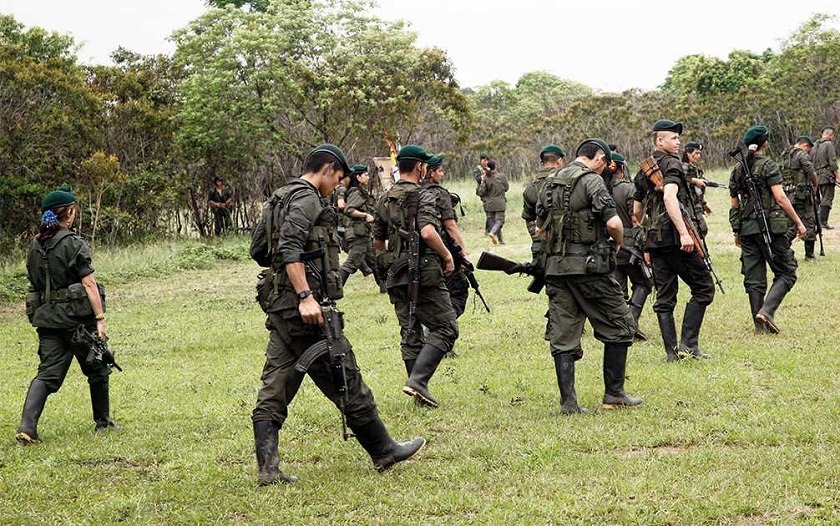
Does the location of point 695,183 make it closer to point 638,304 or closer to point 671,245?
point 638,304

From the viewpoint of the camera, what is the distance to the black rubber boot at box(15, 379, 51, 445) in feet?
23.1

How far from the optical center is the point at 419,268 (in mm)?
7527

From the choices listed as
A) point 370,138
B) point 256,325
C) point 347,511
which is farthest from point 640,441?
point 370,138

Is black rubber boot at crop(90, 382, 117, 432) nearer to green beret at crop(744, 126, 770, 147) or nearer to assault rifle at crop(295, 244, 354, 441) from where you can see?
assault rifle at crop(295, 244, 354, 441)

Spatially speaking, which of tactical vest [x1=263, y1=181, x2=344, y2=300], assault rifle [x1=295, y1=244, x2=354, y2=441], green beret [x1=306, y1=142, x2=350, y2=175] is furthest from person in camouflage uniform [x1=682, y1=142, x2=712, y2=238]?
assault rifle [x1=295, y1=244, x2=354, y2=441]

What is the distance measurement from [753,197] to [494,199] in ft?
39.5

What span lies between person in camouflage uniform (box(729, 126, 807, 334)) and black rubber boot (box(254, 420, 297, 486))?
5.85 m

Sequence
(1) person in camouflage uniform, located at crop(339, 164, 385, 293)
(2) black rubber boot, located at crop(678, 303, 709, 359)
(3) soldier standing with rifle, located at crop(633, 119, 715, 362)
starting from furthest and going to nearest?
(1) person in camouflage uniform, located at crop(339, 164, 385, 293) < (2) black rubber boot, located at crop(678, 303, 709, 359) < (3) soldier standing with rifle, located at crop(633, 119, 715, 362)

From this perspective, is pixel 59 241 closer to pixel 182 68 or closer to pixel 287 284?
pixel 287 284

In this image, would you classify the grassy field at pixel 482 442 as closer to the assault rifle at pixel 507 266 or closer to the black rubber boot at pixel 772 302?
the black rubber boot at pixel 772 302

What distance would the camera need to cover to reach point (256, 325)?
516 inches

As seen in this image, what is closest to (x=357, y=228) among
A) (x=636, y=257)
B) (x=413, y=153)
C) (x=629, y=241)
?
(x=629, y=241)

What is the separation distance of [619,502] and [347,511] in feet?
4.55

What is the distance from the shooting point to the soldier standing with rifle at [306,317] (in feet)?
18.0
